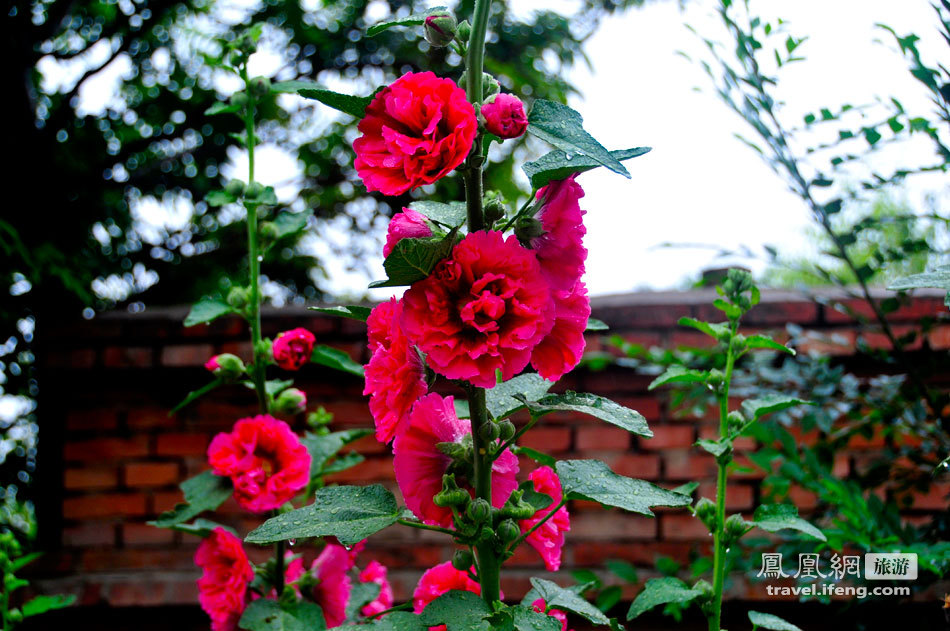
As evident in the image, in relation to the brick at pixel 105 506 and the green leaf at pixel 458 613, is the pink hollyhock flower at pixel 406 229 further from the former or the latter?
the brick at pixel 105 506

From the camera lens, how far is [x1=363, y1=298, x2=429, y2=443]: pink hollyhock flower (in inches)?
22.5

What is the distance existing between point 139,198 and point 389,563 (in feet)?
5.16

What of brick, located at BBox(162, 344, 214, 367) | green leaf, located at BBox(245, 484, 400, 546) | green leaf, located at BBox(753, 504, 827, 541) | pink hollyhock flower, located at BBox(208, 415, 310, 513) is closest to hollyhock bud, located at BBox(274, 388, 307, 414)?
pink hollyhock flower, located at BBox(208, 415, 310, 513)

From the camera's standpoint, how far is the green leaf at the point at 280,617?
823mm

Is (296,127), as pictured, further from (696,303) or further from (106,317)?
(696,303)

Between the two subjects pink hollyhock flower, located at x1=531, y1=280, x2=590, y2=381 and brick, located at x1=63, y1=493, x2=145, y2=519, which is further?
brick, located at x1=63, y1=493, x2=145, y2=519

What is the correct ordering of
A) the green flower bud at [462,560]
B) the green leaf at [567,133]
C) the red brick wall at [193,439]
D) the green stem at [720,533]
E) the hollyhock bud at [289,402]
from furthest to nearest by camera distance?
the red brick wall at [193,439], the hollyhock bud at [289,402], the green stem at [720,533], the green flower bud at [462,560], the green leaf at [567,133]

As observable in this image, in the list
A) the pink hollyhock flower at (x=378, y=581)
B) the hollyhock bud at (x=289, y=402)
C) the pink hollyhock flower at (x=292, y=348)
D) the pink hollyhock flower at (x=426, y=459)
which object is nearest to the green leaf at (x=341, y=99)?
the pink hollyhock flower at (x=426, y=459)

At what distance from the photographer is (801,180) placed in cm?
115

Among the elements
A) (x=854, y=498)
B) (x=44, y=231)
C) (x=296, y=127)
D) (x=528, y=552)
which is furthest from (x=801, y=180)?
(x=296, y=127)

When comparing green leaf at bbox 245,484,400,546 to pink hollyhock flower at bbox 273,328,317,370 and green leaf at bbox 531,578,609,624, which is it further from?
pink hollyhock flower at bbox 273,328,317,370

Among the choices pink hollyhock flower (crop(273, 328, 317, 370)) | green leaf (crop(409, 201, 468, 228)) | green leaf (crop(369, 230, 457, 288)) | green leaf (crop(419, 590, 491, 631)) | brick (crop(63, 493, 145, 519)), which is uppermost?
green leaf (crop(409, 201, 468, 228))

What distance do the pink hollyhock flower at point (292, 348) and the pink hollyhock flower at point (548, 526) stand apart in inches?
16.0

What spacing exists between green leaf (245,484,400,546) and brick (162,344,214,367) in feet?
4.43
